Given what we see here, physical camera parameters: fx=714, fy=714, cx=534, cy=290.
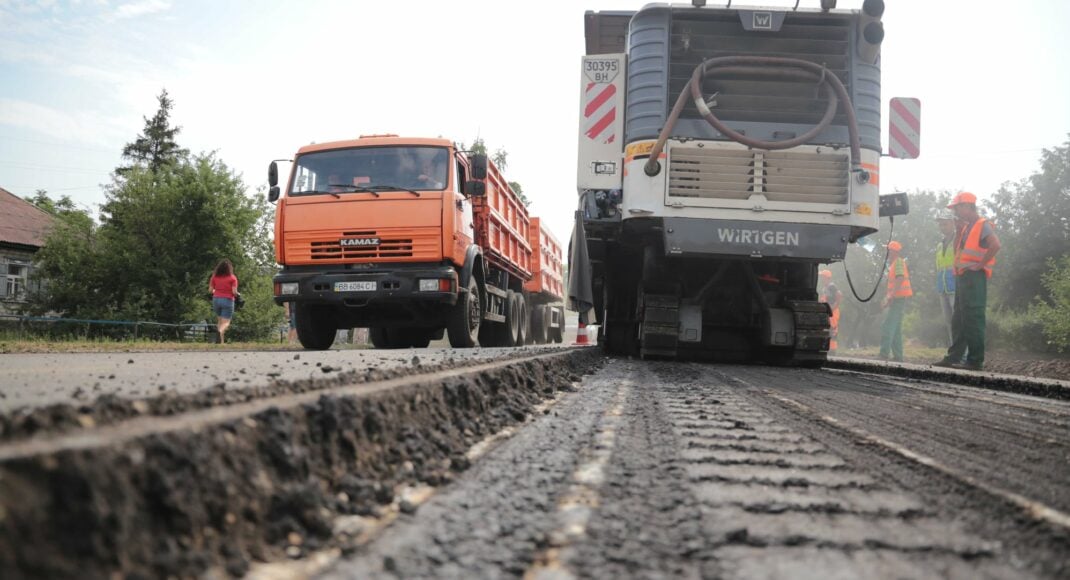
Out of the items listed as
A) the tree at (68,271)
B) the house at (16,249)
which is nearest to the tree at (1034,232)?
the tree at (68,271)

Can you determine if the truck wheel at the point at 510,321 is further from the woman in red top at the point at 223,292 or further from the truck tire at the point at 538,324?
the woman in red top at the point at 223,292

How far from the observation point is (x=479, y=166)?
348 inches

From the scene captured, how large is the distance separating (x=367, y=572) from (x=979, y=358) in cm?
799

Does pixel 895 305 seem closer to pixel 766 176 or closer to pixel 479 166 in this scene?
pixel 766 176

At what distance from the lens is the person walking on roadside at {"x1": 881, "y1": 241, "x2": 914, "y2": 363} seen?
12594mm

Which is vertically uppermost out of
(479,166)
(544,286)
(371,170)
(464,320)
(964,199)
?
(479,166)

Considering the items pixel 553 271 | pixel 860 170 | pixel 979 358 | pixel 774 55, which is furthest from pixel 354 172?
pixel 553 271

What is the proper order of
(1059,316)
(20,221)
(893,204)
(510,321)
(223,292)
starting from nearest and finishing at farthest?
(893,204)
(223,292)
(510,321)
(1059,316)
(20,221)

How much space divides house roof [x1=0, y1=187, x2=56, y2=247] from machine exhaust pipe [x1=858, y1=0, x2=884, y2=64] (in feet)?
105

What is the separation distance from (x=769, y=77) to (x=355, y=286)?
4870 mm

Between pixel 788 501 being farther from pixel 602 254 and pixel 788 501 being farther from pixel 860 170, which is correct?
pixel 602 254

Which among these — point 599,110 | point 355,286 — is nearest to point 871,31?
point 599,110

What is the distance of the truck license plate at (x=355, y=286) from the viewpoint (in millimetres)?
8109

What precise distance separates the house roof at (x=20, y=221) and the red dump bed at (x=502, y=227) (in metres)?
24.8
